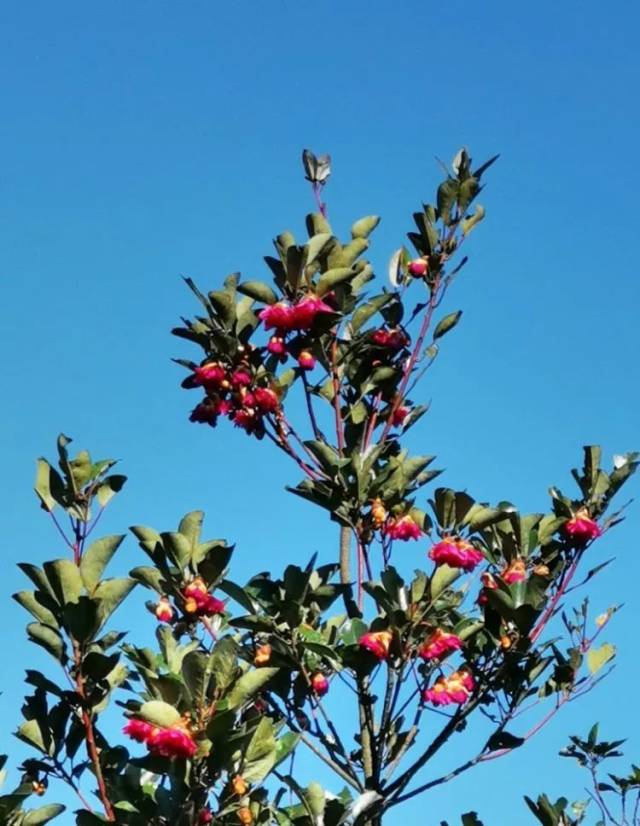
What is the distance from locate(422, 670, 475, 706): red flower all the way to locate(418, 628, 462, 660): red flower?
4.4 inches

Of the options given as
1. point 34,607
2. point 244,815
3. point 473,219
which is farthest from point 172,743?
point 473,219

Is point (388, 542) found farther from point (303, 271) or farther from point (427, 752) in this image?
point (303, 271)

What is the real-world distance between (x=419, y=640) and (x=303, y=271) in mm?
1141

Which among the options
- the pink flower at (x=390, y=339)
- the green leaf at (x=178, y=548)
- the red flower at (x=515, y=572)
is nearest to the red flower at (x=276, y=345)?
the pink flower at (x=390, y=339)

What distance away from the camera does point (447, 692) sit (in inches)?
123

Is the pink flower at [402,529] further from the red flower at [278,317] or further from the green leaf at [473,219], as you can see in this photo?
the green leaf at [473,219]

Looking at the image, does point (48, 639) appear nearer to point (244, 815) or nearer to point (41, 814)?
point (41, 814)

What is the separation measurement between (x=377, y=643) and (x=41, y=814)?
93 cm

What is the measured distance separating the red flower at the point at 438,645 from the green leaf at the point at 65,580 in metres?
1.00

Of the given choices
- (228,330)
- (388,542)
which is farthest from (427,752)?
(228,330)

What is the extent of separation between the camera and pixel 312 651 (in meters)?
3.08

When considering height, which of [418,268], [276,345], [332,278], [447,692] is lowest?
[447,692]

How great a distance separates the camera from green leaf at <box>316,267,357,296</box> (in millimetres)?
3436

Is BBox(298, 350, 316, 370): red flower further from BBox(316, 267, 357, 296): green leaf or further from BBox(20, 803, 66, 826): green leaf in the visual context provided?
BBox(20, 803, 66, 826): green leaf
